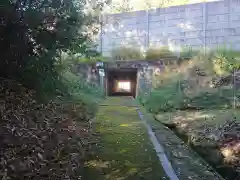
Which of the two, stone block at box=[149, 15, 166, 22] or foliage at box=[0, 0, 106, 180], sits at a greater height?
stone block at box=[149, 15, 166, 22]

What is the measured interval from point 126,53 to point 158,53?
192cm

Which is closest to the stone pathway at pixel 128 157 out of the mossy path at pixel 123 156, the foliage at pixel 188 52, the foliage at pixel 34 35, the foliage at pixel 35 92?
the mossy path at pixel 123 156

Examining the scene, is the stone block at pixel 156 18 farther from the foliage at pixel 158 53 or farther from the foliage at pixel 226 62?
the foliage at pixel 226 62

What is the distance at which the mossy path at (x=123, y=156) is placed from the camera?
390 cm

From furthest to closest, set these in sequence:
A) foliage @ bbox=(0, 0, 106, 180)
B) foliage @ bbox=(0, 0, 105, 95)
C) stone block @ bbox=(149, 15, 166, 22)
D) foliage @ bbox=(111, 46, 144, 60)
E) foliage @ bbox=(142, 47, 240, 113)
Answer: foliage @ bbox=(111, 46, 144, 60)
stone block @ bbox=(149, 15, 166, 22)
foliage @ bbox=(142, 47, 240, 113)
foliage @ bbox=(0, 0, 105, 95)
foliage @ bbox=(0, 0, 106, 180)

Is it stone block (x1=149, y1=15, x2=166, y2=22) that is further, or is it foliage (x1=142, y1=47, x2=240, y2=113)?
stone block (x1=149, y1=15, x2=166, y2=22)

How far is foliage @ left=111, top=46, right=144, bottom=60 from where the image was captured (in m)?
16.0

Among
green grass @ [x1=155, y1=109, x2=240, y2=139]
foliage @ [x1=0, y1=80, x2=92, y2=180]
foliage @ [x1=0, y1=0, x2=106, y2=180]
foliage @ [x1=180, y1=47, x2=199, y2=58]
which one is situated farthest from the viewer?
foliage @ [x1=180, y1=47, x2=199, y2=58]

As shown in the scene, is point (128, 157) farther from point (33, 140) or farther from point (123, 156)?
point (33, 140)

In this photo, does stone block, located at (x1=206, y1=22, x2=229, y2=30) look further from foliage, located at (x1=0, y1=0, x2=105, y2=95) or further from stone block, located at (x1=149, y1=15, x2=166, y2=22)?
foliage, located at (x1=0, y1=0, x2=105, y2=95)

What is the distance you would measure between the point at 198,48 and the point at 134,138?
9541mm

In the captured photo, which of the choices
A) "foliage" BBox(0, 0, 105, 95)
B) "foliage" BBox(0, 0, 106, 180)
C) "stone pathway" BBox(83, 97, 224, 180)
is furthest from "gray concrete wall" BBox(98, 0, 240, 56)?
"foliage" BBox(0, 0, 105, 95)

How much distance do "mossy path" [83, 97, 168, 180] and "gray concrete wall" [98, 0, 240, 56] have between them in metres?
8.41

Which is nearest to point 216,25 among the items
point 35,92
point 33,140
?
point 35,92
